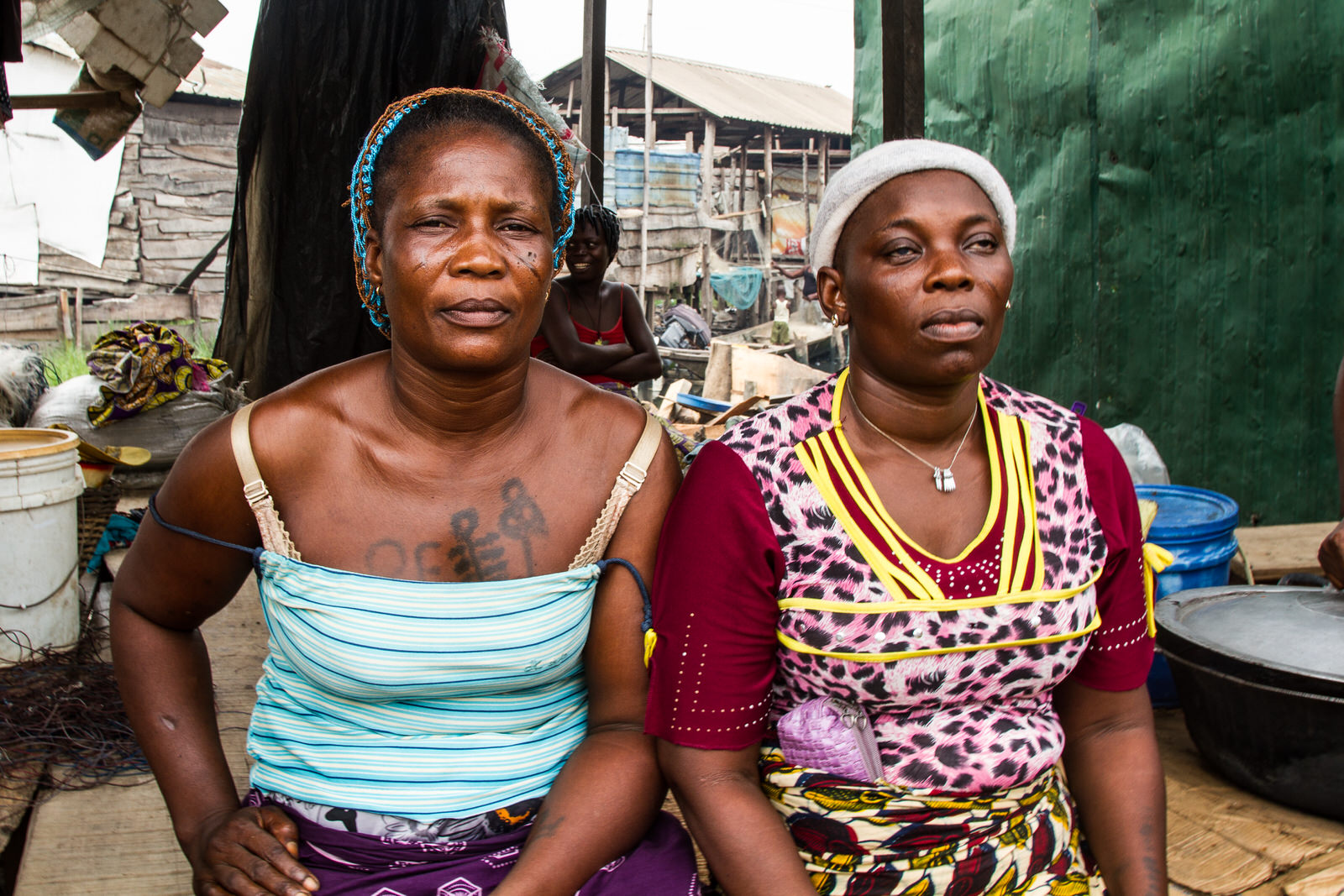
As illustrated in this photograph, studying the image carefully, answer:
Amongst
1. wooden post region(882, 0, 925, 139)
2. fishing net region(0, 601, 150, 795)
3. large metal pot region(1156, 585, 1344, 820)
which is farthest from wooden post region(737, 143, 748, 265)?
large metal pot region(1156, 585, 1344, 820)

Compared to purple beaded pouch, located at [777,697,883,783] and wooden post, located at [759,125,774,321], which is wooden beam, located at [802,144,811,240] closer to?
wooden post, located at [759,125,774,321]

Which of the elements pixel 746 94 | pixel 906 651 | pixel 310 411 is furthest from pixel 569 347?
pixel 746 94

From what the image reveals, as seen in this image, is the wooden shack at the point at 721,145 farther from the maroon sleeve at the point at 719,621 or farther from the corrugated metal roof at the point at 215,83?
the maroon sleeve at the point at 719,621

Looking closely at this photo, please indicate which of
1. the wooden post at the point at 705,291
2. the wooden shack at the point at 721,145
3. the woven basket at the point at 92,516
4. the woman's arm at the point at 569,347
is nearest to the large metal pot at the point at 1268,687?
the woman's arm at the point at 569,347

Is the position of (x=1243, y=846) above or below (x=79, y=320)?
below

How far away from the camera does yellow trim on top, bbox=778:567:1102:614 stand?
1.44 meters

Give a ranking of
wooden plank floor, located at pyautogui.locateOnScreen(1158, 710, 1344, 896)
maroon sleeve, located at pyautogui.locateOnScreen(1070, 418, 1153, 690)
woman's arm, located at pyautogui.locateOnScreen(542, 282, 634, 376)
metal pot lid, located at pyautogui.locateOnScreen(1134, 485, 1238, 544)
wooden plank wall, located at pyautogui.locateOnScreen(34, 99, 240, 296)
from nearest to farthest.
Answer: maroon sleeve, located at pyautogui.locateOnScreen(1070, 418, 1153, 690) → wooden plank floor, located at pyautogui.locateOnScreen(1158, 710, 1344, 896) → metal pot lid, located at pyautogui.locateOnScreen(1134, 485, 1238, 544) → woman's arm, located at pyautogui.locateOnScreen(542, 282, 634, 376) → wooden plank wall, located at pyautogui.locateOnScreen(34, 99, 240, 296)

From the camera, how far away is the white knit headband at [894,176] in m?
1.53

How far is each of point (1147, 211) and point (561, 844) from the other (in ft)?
13.7

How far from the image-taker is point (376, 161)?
1.57m

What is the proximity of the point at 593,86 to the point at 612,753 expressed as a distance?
4.54m

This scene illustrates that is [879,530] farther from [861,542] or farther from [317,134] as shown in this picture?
[317,134]

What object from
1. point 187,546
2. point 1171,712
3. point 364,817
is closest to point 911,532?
point 364,817

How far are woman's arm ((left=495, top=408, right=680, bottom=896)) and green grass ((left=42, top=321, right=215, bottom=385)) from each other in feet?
15.8
